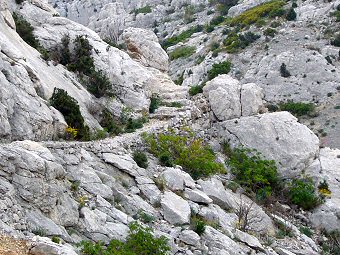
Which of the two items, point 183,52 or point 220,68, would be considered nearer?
point 220,68

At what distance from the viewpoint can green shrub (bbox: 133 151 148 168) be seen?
21672 mm

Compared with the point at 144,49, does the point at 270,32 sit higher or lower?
lower

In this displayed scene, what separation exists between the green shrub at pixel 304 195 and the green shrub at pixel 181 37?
51.6m

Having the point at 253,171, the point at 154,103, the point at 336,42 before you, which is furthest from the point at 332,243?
the point at 336,42

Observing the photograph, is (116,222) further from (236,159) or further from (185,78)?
(185,78)

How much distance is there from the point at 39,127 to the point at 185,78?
39272mm

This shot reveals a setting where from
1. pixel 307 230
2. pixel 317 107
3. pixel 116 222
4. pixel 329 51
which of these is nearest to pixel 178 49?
pixel 329 51

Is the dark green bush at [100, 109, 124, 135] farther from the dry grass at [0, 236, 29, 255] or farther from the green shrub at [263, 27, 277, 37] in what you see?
the green shrub at [263, 27, 277, 37]

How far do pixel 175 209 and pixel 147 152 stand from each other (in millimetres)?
5763

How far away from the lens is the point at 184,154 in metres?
24.7

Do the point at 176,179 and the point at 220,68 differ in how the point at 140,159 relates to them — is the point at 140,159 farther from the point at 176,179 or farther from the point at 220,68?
the point at 220,68

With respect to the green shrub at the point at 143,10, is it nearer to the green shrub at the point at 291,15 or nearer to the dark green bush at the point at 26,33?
the green shrub at the point at 291,15

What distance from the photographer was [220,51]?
60312 mm

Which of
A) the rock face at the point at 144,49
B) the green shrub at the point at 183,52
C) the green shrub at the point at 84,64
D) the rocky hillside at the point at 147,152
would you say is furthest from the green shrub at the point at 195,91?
the green shrub at the point at 183,52
